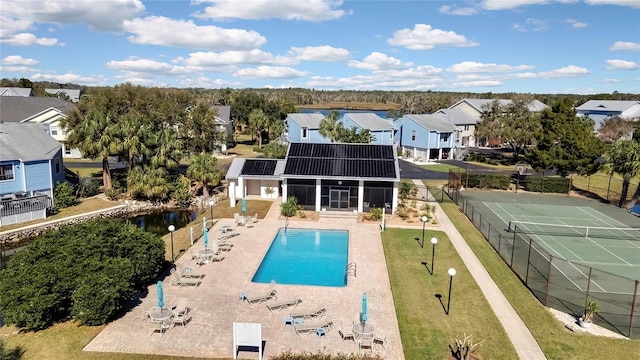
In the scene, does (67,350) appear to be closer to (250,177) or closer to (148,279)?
(148,279)

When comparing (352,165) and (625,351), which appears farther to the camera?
(352,165)

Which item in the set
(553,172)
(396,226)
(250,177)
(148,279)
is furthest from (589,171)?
(148,279)

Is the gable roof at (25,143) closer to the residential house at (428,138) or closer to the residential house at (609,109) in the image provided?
the residential house at (428,138)

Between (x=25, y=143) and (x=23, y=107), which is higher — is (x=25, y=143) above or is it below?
below

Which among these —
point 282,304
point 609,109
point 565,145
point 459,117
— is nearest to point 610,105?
point 609,109

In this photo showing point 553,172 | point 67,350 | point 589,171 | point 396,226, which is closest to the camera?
point 67,350

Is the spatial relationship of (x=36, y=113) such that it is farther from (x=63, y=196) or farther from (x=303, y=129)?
(x=303, y=129)
